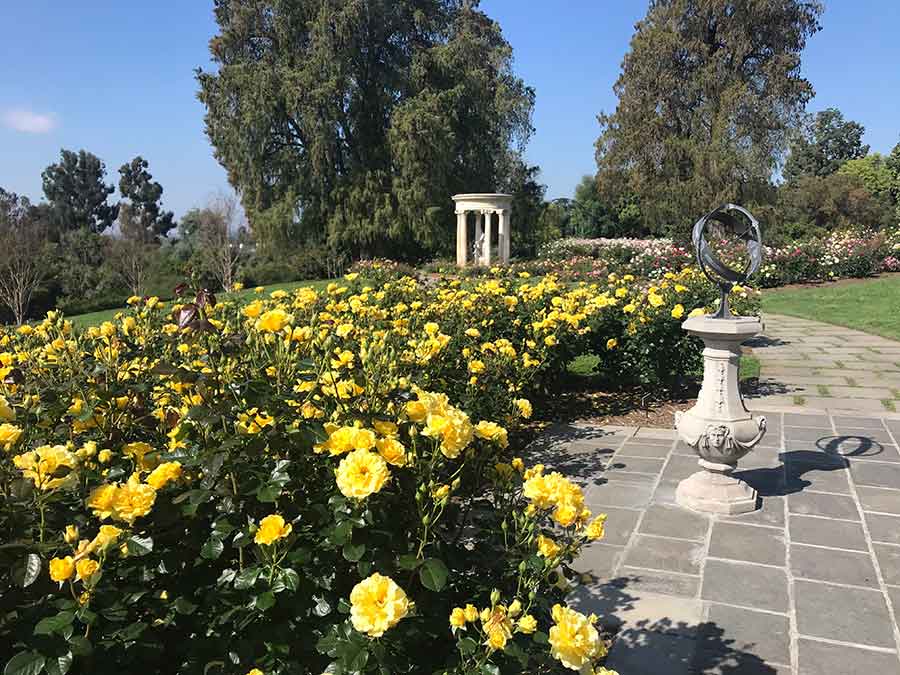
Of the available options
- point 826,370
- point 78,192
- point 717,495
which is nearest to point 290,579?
point 717,495

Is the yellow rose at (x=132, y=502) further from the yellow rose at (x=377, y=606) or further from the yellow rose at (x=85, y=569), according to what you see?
the yellow rose at (x=377, y=606)

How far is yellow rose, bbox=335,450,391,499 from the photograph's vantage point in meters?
1.20

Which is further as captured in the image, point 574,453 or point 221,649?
point 574,453


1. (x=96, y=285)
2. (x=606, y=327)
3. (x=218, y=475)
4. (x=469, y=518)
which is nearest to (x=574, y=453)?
(x=606, y=327)

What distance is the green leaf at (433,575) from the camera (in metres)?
1.18

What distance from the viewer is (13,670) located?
3.48ft

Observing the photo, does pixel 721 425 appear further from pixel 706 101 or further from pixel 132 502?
pixel 706 101

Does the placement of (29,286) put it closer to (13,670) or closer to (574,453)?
(574,453)

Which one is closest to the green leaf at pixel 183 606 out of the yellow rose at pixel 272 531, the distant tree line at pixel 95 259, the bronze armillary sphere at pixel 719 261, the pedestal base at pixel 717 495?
the yellow rose at pixel 272 531

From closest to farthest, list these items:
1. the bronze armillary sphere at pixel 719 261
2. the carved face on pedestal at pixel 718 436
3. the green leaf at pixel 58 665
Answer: the green leaf at pixel 58 665
the carved face on pedestal at pixel 718 436
the bronze armillary sphere at pixel 719 261

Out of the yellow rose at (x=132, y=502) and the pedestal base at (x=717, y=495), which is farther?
the pedestal base at (x=717, y=495)

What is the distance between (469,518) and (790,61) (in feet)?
101

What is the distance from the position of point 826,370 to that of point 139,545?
8.01 m

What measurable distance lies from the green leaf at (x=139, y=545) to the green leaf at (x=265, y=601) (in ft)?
0.79
